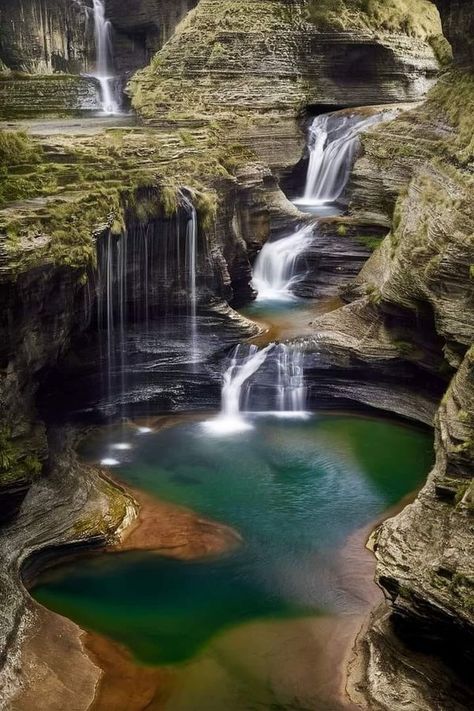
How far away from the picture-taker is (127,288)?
23297 millimetres

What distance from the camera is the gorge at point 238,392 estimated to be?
46.4 ft

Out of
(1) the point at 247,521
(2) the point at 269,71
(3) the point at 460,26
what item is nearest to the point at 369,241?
(3) the point at 460,26

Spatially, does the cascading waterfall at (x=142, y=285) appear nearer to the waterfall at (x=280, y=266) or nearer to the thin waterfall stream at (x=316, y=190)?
the thin waterfall stream at (x=316, y=190)

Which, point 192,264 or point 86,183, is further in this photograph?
point 192,264

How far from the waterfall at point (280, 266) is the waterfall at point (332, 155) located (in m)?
4.40

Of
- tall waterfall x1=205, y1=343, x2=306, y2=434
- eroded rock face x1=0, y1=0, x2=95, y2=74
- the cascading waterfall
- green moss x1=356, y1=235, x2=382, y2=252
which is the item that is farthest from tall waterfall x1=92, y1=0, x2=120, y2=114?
tall waterfall x1=205, y1=343, x2=306, y2=434

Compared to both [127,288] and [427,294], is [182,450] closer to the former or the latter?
[127,288]

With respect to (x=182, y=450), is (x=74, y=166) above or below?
above

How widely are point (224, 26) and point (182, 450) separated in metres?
23.1

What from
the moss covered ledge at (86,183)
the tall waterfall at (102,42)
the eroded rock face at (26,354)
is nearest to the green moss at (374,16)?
the moss covered ledge at (86,183)

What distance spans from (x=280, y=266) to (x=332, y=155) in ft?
23.9

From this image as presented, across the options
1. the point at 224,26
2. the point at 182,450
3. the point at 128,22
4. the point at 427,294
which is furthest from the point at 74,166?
the point at 128,22

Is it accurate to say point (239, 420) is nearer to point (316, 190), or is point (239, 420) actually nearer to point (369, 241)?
point (369, 241)

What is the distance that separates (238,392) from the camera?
79.5ft
